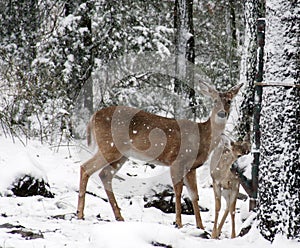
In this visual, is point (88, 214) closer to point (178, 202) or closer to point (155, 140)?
point (178, 202)

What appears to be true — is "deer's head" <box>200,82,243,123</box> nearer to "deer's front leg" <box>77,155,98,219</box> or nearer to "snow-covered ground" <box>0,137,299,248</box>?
"snow-covered ground" <box>0,137,299,248</box>

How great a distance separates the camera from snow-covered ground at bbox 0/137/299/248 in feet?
13.7

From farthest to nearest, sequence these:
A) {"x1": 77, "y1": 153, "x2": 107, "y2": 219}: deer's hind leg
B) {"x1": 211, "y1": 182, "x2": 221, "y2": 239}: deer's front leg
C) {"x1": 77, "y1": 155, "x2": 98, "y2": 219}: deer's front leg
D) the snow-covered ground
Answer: {"x1": 77, "y1": 153, "x2": 107, "y2": 219}: deer's hind leg < {"x1": 77, "y1": 155, "x2": 98, "y2": 219}: deer's front leg < {"x1": 211, "y1": 182, "x2": 221, "y2": 239}: deer's front leg < the snow-covered ground

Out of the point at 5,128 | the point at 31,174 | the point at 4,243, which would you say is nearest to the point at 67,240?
the point at 4,243

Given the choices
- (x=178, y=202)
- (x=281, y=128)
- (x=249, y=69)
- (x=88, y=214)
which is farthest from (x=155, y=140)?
(x=249, y=69)

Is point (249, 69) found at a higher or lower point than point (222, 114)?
higher

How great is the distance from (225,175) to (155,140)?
1081 millimetres

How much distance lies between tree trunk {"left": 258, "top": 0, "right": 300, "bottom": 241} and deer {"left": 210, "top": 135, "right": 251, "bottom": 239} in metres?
2.10

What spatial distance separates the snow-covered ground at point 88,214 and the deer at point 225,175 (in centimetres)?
18

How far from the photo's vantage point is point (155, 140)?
7145 millimetres

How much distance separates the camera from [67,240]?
15.3ft

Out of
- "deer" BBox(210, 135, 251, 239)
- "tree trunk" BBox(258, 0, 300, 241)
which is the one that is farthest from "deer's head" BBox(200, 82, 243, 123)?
"tree trunk" BBox(258, 0, 300, 241)

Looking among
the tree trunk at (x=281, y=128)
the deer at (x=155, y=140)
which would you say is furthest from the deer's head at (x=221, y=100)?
the tree trunk at (x=281, y=128)

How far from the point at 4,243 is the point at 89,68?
9.08 metres
